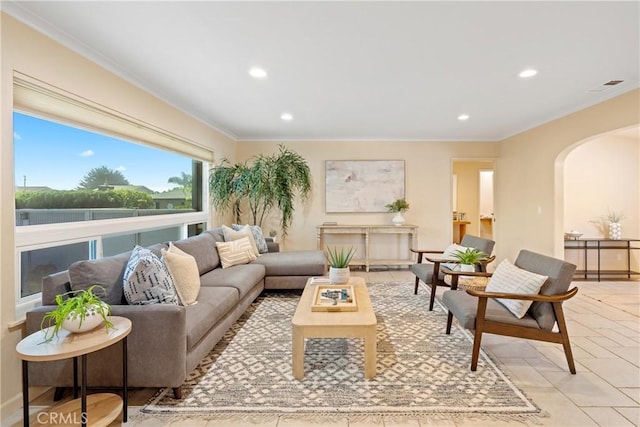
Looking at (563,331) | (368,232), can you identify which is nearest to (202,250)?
(368,232)

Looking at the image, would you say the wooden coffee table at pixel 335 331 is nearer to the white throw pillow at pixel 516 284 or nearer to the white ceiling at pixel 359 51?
the white throw pillow at pixel 516 284

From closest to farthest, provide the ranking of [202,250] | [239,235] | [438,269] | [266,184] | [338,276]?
[338,276]
[438,269]
[202,250]
[239,235]
[266,184]

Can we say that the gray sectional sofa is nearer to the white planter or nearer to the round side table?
the round side table

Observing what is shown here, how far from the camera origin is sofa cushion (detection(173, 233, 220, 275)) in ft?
11.1

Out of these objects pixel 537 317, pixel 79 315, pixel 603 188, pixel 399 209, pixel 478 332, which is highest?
pixel 603 188

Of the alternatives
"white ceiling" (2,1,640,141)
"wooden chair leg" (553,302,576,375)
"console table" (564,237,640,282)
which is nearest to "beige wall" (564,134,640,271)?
"console table" (564,237,640,282)

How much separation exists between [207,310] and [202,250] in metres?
1.33

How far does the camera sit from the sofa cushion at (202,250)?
11.1 ft

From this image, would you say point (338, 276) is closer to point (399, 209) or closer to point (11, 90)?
point (11, 90)

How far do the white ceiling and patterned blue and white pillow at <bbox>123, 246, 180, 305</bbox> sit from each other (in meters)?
1.67

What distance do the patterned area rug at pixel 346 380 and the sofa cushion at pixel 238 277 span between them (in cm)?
42

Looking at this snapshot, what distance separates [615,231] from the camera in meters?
5.12

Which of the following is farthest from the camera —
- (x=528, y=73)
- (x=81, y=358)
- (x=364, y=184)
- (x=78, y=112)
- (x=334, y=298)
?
(x=364, y=184)

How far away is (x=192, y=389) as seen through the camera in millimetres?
2131
